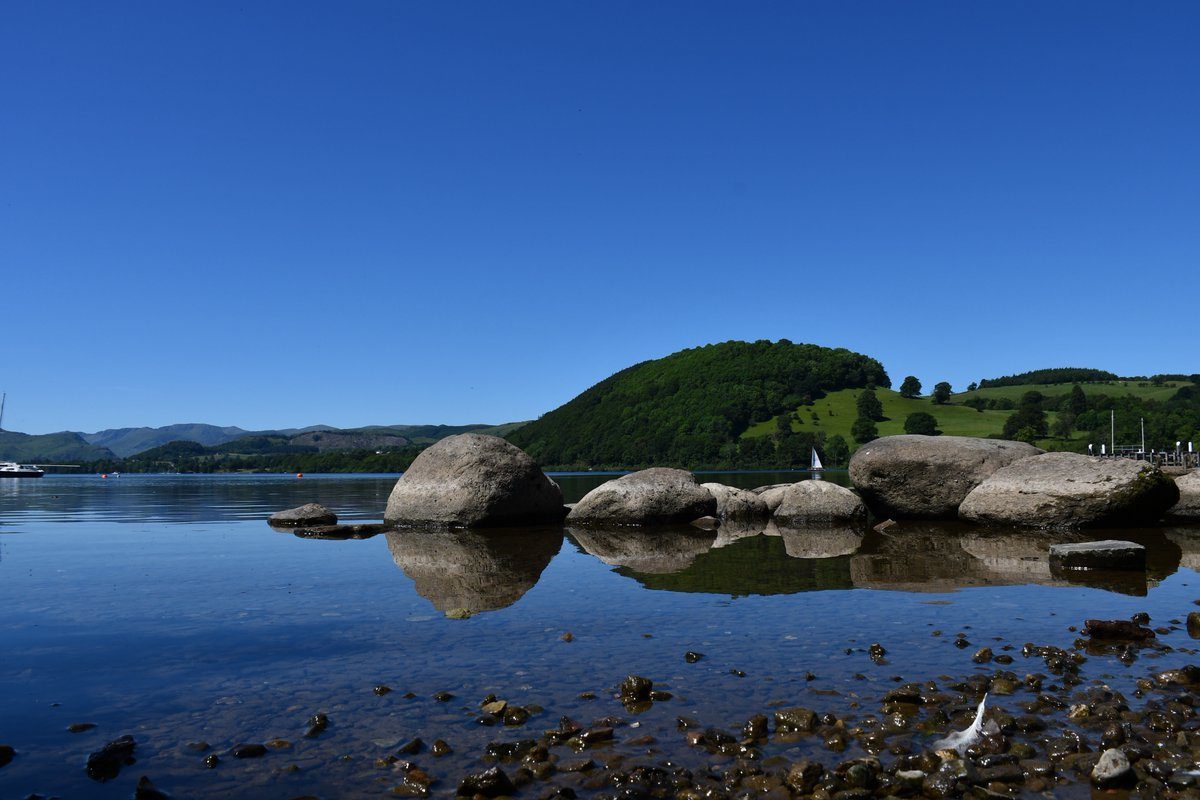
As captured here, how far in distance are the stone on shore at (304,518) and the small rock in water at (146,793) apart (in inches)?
908

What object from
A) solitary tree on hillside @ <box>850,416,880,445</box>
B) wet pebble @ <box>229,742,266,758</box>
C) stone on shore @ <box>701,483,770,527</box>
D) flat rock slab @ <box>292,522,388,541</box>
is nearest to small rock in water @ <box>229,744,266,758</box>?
wet pebble @ <box>229,742,266,758</box>

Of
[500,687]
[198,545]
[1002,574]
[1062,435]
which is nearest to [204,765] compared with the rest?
[500,687]

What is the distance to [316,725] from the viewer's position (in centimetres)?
638

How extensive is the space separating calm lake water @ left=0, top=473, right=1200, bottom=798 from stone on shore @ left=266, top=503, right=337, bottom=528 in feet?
28.5

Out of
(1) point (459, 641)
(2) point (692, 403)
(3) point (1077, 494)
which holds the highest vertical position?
(2) point (692, 403)

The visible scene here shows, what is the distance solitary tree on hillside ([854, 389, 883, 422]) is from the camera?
15312cm

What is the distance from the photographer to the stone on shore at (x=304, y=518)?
27484 millimetres

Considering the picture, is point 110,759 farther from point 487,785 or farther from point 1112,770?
point 1112,770

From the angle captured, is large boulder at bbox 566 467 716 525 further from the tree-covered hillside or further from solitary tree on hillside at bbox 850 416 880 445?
solitary tree on hillside at bbox 850 416 880 445

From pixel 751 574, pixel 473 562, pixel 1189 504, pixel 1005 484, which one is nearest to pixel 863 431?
pixel 1189 504

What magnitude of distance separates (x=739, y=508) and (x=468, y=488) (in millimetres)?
9748

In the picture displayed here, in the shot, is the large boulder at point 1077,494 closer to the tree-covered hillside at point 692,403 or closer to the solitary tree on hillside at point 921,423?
the tree-covered hillside at point 692,403

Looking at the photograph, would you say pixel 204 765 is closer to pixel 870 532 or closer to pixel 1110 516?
pixel 870 532

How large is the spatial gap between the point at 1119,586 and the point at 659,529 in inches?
561
